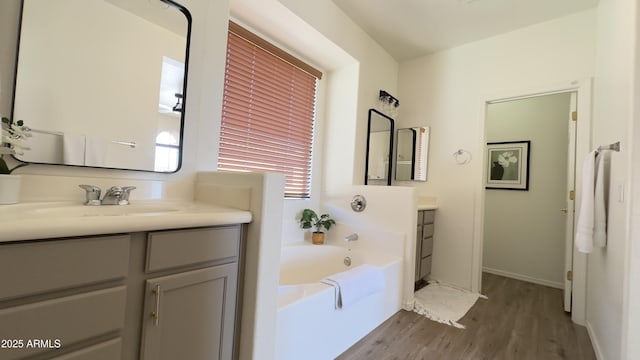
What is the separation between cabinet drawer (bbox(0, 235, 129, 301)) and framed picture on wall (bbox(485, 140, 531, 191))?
4077mm

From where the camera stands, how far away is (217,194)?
4.81 feet

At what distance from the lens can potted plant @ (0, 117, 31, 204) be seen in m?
1.01

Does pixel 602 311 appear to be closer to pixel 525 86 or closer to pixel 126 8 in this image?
pixel 525 86

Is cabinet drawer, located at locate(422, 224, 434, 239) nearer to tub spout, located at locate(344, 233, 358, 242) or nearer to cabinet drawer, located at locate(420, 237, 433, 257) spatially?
cabinet drawer, located at locate(420, 237, 433, 257)

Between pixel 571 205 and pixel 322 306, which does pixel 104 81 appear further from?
pixel 571 205

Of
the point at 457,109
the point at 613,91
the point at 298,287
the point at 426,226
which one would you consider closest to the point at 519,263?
the point at 426,226

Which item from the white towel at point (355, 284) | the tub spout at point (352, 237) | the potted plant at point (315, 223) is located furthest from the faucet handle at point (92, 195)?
the tub spout at point (352, 237)

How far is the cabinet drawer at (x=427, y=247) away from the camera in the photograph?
115 inches

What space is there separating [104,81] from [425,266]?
3.09 metres

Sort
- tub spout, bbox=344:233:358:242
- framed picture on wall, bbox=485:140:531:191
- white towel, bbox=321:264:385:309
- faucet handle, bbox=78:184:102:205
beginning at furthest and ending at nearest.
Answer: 1. framed picture on wall, bbox=485:140:531:191
2. tub spout, bbox=344:233:358:242
3. white towel, bbox=321:264:385:309
4. faucet handle, bbox=78:184:102:205

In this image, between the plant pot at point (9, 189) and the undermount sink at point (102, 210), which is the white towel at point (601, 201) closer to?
the undermount sink at point (102, 210)

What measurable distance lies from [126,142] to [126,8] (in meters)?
0.66

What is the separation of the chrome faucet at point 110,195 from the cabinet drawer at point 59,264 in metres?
0.49

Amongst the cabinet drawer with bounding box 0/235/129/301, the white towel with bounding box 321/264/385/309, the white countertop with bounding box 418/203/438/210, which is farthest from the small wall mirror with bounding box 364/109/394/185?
the cabinet drawer with bounding box 0/235/129/301
